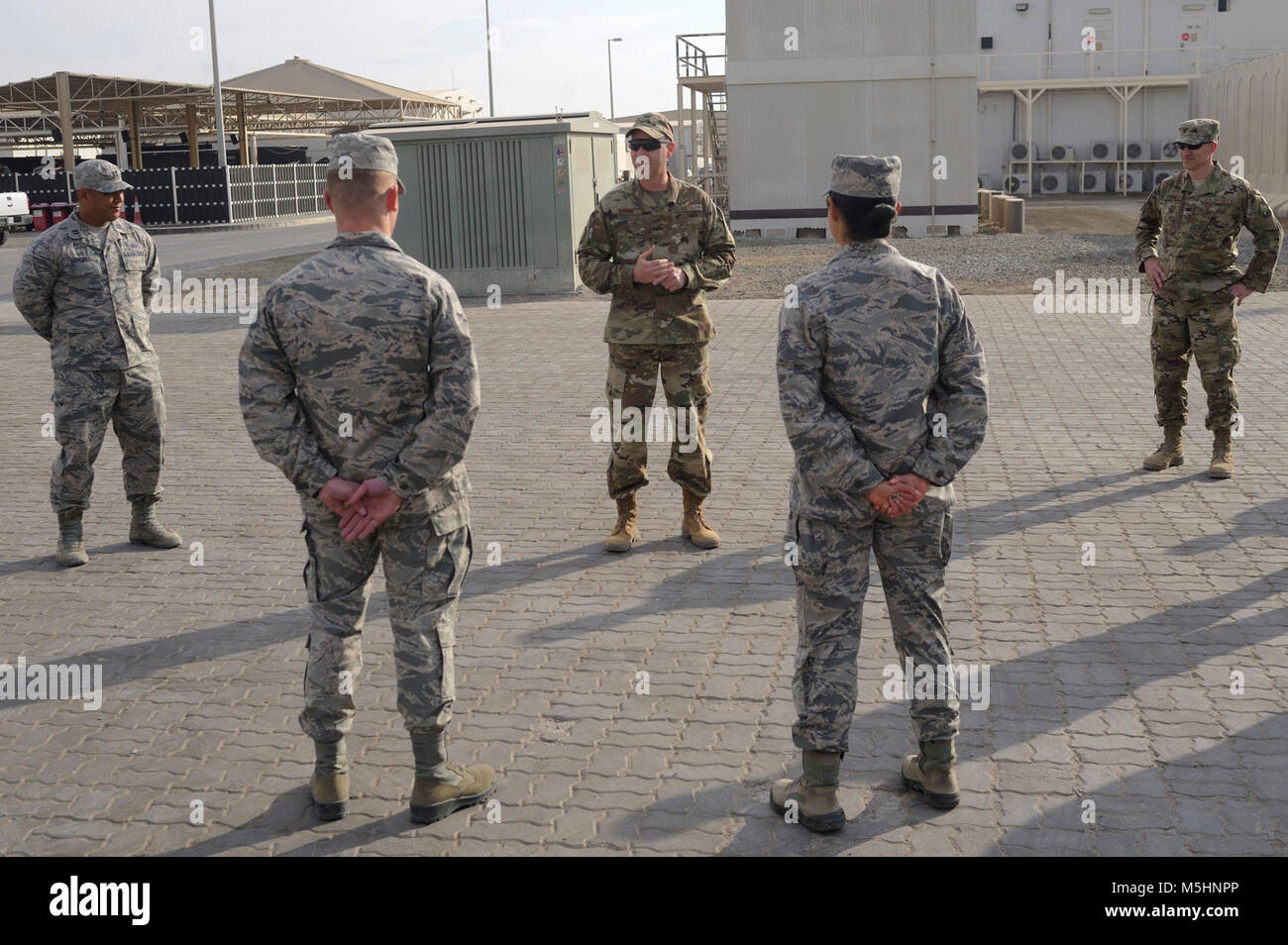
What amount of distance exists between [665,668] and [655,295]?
7.65 feet

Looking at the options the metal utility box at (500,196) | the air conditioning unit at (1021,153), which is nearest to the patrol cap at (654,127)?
the metal utility box at (500,196)

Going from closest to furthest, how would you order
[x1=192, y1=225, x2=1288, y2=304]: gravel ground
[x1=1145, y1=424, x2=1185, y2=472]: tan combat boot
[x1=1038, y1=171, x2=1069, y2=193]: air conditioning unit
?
[x1=1145, y1=424, x2=1185, y2=472]: tan combat boot, [x1=192, y1=225, x2=1288, y2=304]: gravel ground, [x1=1038, y1=171, x2=1069, y2=193]: air conditioning unit

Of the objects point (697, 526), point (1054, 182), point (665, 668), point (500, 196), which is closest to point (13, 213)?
point (500, 196)

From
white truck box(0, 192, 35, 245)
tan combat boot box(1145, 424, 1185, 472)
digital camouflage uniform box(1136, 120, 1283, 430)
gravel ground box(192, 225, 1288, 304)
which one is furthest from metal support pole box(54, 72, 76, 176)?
tan combat boot box(1145, 424, 1185, 472)

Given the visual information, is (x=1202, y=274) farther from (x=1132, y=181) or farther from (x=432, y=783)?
(x=1132, y=181)

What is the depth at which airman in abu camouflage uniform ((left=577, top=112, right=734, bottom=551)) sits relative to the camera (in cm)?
708

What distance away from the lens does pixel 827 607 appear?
4.11 metres

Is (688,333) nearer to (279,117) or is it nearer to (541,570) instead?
(541,570)

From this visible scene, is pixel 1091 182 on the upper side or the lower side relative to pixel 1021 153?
lower

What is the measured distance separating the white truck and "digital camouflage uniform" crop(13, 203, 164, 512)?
33.5 m

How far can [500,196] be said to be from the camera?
64.4 ft

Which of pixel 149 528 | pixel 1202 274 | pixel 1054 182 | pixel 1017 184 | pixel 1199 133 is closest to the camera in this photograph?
pixel 149 528

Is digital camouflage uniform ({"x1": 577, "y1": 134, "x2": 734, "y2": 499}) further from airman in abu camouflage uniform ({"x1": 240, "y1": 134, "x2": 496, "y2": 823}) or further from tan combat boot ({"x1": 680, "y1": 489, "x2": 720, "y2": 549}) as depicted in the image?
airman in abu camouflage uniform ({"x1": 240, "y1": 134, "x2": 496, "y2": 823})

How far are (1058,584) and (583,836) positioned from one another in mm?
3326
